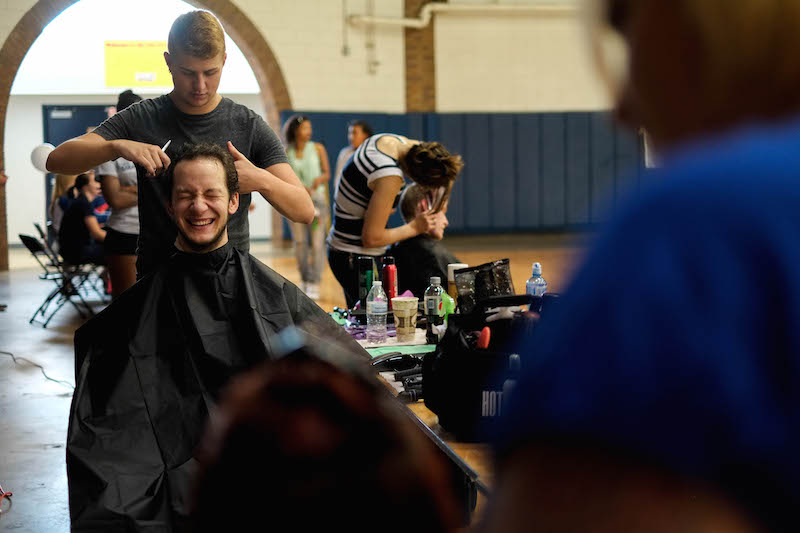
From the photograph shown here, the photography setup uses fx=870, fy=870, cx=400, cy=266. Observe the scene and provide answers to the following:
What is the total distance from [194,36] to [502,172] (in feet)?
32.5

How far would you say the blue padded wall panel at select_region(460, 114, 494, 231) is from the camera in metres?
11.9

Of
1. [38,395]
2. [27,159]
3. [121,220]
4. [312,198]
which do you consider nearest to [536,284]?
[121,220]

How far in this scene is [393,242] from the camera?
3.61 m

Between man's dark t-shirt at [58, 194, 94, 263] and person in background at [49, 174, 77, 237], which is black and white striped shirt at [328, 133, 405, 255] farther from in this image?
person in background at [49, 174, 77, 237]

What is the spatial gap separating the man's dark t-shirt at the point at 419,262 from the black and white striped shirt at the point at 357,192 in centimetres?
11

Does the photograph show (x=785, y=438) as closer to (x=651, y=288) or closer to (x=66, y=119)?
(x=651, y=288)

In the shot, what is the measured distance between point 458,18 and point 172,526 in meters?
10.6

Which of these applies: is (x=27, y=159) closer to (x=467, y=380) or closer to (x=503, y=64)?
(x=503, y=64)

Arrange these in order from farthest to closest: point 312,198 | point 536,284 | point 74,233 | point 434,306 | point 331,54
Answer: point 331,54 → point 312,198 → point 74,233 → point 536,284 → point 434,306

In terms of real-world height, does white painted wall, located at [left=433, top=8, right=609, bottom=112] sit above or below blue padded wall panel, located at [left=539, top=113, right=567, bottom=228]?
above

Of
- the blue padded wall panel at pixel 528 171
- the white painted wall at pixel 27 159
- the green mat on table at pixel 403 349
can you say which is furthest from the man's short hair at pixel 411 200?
the white painted wall at pixel 27 159

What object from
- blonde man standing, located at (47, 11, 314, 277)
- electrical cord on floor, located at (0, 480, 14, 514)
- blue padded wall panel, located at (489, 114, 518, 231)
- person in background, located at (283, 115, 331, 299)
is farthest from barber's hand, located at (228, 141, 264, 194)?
blue padded wall panel, located at (489, 114, 518, 231)

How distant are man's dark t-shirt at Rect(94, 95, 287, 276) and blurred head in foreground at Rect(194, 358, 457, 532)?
2.12 metres

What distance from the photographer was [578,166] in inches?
485
